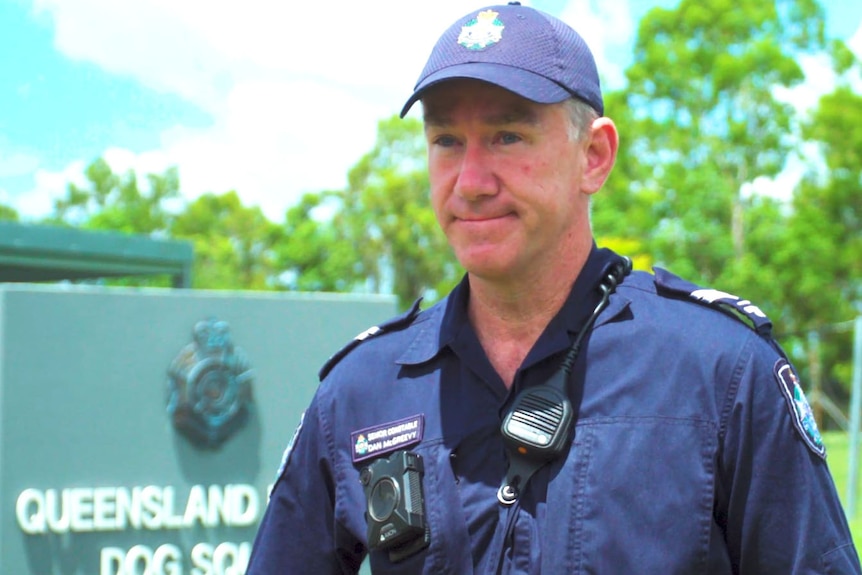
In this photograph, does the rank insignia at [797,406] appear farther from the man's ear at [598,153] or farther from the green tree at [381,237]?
the green tree at [381,237]

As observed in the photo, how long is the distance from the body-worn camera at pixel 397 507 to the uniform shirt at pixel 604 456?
0.02m

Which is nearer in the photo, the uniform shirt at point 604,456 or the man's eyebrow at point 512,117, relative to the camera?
the uniform shirt at point 604,456

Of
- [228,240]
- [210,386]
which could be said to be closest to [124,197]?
[228,240]

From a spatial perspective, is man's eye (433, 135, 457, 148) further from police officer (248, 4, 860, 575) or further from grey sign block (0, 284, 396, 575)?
grey sign block (0, 284, 396, 575)

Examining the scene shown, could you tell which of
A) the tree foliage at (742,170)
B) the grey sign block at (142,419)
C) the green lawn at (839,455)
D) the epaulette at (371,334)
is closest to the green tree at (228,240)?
the tree foliage at (742,170)

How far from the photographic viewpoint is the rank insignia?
5.80 ft

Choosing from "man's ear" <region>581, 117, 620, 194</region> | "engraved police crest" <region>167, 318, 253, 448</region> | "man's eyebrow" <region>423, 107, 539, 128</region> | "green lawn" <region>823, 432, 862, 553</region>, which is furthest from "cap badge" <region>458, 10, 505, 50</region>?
"green lawn" <region>823, 432, 862, 553</region>

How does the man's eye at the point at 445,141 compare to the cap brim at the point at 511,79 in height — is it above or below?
below

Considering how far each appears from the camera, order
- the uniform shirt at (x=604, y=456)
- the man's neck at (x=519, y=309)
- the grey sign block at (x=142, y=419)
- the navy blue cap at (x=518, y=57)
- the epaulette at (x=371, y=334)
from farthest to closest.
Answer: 1. the grey sign block at (x=142, y=419)
2. the epaulette at (x=371, y=334)
3. the man's neck at (x=519, y=309)
4. the navy blue cap at (x=518, y=57)
5. the uniform shirt at (x=604, y=456)

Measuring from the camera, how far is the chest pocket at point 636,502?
1748 mm

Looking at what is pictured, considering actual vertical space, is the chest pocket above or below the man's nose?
below

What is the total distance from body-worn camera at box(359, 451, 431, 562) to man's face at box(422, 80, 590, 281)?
0.33 metres

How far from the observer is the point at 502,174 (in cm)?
188

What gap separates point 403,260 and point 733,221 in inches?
581
